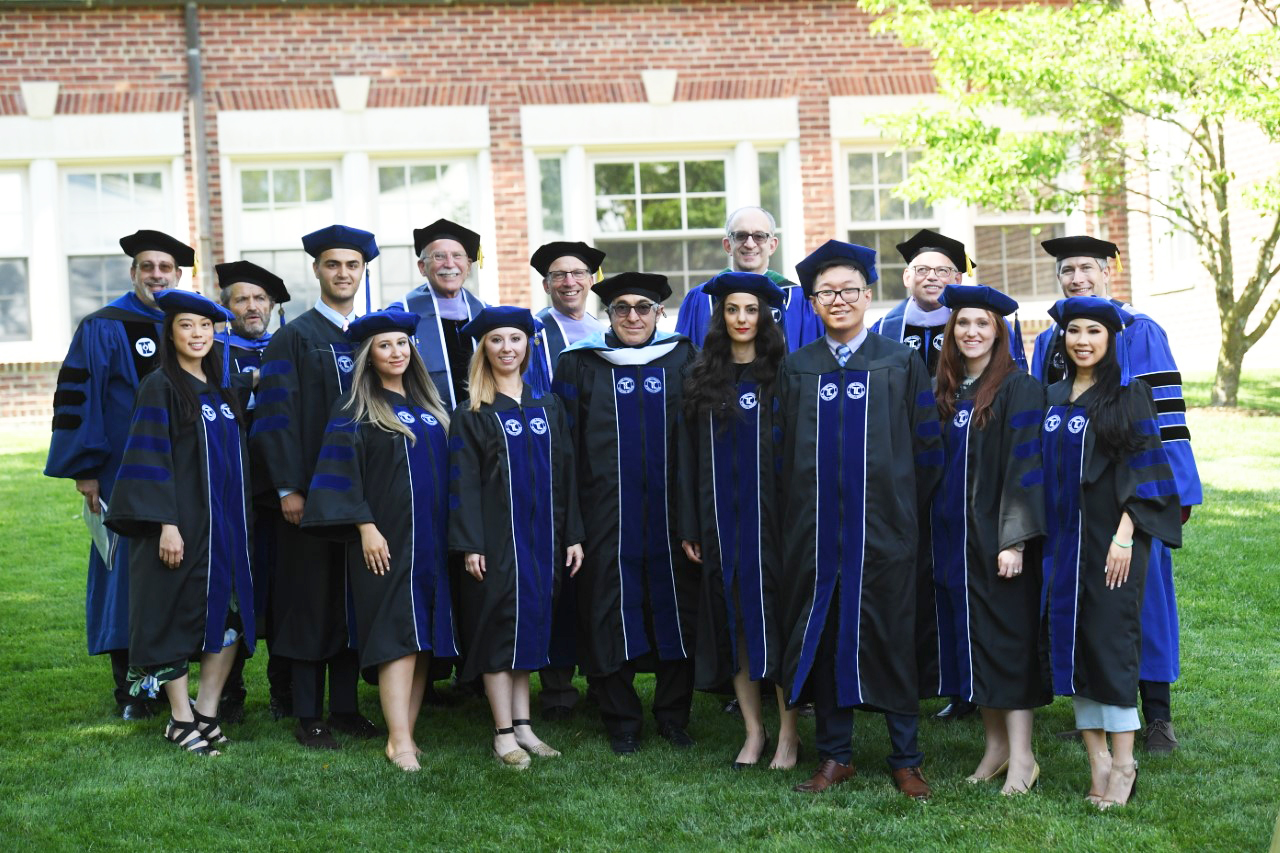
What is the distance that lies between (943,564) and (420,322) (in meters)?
2.59

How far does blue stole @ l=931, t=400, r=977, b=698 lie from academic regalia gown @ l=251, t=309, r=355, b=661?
91.2 inches

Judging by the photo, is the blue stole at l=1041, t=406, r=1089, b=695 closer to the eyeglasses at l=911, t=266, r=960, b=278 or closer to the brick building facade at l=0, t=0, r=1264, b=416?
the eyeglasses at l=911, t=266, r=960, b=278

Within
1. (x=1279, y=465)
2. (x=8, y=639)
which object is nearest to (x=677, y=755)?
(x=8, y=639)

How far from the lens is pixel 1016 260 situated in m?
14.7

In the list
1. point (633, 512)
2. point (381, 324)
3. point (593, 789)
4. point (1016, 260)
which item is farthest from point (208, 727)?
point (1016, 260)

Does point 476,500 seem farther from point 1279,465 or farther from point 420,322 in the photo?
point 1279,465

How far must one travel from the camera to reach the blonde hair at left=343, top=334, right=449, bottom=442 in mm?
5441

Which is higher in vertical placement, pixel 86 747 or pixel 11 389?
pixel 11 389

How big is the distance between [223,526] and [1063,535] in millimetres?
3155

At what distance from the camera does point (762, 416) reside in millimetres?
5215

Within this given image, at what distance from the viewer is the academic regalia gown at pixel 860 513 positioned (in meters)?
4.91

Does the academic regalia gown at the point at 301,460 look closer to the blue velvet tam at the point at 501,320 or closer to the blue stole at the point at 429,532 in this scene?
the blue stole at the point at 429,532

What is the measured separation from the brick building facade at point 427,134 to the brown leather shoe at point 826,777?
928cm

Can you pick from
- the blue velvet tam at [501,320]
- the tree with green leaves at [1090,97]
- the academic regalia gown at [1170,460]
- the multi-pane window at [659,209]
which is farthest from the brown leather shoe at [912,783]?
the multi-pane window at [659,209]
